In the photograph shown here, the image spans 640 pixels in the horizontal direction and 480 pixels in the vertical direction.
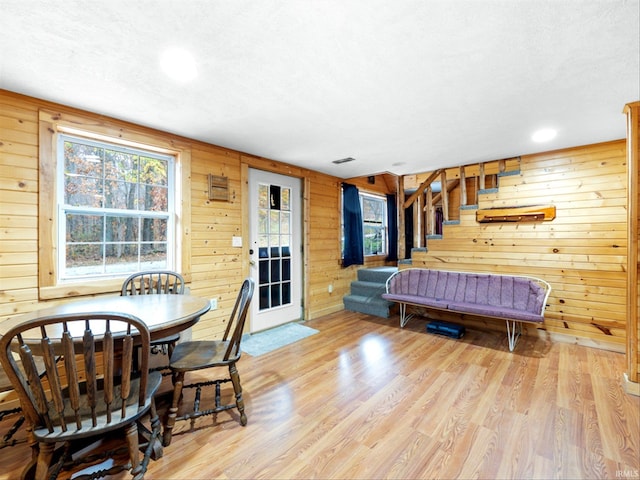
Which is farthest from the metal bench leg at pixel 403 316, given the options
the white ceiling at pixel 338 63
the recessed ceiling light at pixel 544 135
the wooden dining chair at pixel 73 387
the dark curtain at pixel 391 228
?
the wooden dining chair at pixel 73 387

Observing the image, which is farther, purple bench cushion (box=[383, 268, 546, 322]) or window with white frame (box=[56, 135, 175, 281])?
purple bench cushion (box=[383, 268, 546, 322])

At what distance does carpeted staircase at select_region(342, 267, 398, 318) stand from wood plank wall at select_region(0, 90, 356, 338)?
185 mm

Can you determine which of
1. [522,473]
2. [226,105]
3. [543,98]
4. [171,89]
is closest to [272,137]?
[226,105]

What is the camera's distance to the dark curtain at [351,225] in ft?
16.1

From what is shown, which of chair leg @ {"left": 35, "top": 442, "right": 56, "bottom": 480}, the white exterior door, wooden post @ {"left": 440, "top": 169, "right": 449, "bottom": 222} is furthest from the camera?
wooden post @ {"left": 440, "top": 169, "right": 449, "bottom": 222}

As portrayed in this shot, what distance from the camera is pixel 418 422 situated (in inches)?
74.7

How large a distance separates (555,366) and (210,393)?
315cm

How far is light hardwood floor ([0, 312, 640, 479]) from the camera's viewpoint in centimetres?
152

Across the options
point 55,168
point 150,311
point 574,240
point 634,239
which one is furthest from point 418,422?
point 55,168

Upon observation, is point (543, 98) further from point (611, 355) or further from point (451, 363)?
point (611, 355)

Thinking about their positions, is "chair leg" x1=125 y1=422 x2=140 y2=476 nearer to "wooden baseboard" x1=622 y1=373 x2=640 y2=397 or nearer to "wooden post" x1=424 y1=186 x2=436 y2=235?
"wooden baseboard" x1=622 y1=373 x2=640 y2=397

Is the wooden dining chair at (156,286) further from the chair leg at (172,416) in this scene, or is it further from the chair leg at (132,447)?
the chair leg at (132,447)

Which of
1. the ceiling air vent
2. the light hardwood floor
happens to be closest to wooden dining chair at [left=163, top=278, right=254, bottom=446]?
the light hardwood floor

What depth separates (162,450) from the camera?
163 cm
